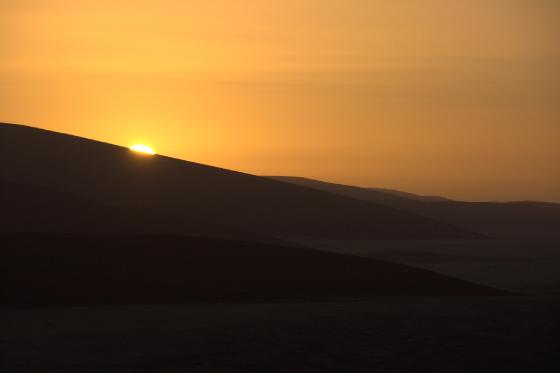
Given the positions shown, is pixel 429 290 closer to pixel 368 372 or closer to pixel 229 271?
pixel 229 271

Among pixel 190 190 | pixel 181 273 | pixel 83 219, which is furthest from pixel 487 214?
pixel 181 273

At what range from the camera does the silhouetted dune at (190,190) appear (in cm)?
6397

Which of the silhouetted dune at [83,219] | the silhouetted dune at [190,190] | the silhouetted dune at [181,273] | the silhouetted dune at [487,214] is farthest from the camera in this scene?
the silhouetted dune at [487,214]

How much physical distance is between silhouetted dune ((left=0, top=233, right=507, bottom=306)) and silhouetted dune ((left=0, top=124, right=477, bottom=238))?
1146 inches

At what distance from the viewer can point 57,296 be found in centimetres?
2355

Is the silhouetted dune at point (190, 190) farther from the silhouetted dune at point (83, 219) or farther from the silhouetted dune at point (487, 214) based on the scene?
the silhouetted dune at point (487, 214)

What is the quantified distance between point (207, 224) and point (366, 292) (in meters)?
20.6

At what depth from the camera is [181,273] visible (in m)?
27.5

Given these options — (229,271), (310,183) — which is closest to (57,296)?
(229,271)

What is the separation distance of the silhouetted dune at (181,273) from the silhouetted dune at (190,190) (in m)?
29.1

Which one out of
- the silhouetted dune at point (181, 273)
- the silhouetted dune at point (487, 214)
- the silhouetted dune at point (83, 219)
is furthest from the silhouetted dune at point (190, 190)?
the silhouetted dune at point (181, 273)

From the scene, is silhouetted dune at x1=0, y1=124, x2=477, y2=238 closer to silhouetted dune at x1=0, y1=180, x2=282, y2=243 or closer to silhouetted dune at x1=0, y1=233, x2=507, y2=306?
silhouetted dune at x1=0, y1=180, x2=282, y2=243

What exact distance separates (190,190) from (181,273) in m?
44.0

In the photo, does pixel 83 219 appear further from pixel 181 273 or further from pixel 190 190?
pixel 190 190
